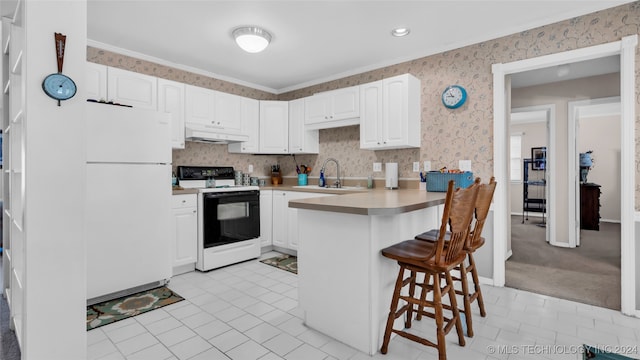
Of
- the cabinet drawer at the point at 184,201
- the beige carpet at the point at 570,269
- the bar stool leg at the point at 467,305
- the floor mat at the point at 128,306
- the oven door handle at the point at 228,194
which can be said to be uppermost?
the oven door handle at the point at 228,194

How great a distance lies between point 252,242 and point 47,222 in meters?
2.56

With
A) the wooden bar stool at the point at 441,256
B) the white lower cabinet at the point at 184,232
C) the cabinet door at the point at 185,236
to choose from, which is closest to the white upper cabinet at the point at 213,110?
the white lower cabinet at the point at 184,232

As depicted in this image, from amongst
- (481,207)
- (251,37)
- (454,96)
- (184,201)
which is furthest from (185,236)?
(454,96)

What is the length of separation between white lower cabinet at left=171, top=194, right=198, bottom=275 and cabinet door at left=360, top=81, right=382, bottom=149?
2.05 m

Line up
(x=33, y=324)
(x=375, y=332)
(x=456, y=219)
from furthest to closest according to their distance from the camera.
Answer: (x=375, y=332) → (x=456, y=219) → (x=33, y=324)

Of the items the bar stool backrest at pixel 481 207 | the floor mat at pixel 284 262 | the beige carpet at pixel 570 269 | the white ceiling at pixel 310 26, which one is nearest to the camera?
the bar stool backrest at pixel 481 207

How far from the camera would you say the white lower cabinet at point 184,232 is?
3381mm

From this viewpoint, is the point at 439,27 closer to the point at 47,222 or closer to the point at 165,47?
the point at 165,47

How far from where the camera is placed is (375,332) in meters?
1.96

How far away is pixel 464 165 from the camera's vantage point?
332 cm

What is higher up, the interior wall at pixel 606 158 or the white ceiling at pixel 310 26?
the white ceiling at pixel 310 26

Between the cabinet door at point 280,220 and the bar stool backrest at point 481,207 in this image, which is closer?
the bar stool backrest at point 481,207

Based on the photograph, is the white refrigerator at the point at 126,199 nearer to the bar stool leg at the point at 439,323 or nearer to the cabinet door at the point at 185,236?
the cabinet door at the point at 185,236

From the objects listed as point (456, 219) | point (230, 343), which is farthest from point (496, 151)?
point (230, 343)
